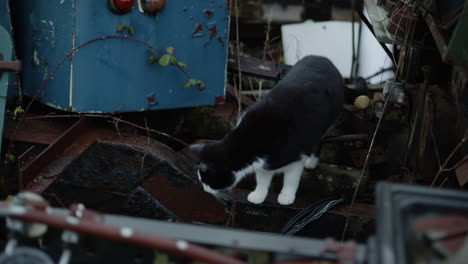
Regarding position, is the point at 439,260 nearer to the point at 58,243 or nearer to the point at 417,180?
the point at 58,243

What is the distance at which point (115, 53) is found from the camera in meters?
3.68

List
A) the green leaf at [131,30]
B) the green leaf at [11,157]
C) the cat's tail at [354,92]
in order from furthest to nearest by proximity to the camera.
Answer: the cat's tail at [354,92]
the green leaf at [131,30]
the green leaf at [11,157]

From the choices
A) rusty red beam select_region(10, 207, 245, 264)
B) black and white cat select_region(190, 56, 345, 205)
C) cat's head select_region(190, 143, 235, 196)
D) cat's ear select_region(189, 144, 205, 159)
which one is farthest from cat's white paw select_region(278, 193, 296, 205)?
rusty red beam select_region(10, 207, 245, 264)

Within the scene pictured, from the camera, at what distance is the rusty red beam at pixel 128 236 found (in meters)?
1.70

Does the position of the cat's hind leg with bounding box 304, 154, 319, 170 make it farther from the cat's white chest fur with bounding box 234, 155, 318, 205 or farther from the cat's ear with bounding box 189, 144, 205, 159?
the cat's ear with bounding box 189, 144, 205, 159

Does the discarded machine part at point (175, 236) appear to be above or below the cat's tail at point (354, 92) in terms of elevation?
above

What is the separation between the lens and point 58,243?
201 cm

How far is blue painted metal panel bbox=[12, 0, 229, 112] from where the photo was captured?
3.56 m

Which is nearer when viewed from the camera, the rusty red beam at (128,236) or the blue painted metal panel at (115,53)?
the rusty red beam at (128,236)

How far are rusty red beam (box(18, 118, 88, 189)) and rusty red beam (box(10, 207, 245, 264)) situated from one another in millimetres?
1805

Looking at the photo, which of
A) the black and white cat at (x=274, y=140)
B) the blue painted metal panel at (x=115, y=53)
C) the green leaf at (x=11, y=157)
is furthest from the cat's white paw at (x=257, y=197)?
the green leaf at (x=11, y=157)

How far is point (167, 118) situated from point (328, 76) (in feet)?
4.92

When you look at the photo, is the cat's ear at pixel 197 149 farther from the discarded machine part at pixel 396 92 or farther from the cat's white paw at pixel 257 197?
the discarded machine part at pixel 396 92

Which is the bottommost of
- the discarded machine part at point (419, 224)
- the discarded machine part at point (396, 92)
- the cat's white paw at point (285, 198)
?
the cat's white paw at point (285, 198)
